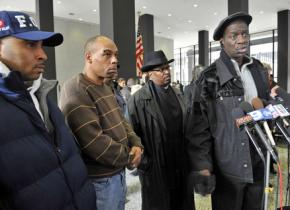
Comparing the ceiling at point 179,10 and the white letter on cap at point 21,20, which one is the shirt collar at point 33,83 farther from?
the ceiling at point 179,10

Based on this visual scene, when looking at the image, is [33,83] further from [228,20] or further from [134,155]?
[228,20]

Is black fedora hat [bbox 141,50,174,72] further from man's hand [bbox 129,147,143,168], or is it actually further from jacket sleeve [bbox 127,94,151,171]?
man's hand [bbox 129,147,143,168]

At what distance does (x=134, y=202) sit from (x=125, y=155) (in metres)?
2.12

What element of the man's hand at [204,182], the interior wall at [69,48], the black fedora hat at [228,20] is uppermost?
the interior wall at [69,48]

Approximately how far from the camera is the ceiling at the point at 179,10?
11855mm

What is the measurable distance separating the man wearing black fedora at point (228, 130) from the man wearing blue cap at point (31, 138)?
802 mm

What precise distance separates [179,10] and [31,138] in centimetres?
1305

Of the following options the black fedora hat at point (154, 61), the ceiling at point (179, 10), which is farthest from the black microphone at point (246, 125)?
the ceiling at point (179, 10)

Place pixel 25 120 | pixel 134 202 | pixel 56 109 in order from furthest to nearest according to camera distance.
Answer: pixel 134 202, pixel 56 109, pixel 25 120

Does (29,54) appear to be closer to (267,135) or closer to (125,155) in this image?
(125,155)

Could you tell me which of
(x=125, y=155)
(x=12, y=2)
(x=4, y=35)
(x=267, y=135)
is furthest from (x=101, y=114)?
(x=12, y=2)

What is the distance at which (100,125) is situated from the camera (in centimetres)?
168

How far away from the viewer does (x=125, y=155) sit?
1.69m

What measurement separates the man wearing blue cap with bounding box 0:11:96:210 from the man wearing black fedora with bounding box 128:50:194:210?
121cm
